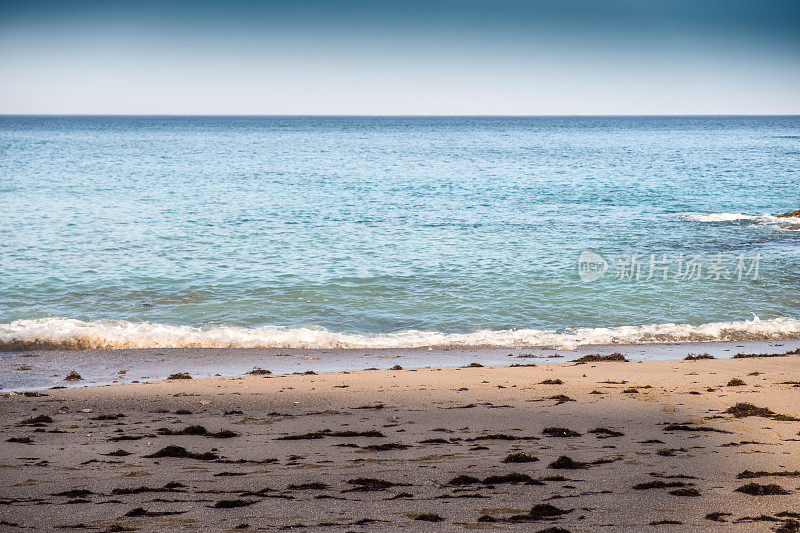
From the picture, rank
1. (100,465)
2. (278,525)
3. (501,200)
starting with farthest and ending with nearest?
(501,200) < (100,465) < (278,525)

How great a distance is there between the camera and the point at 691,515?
472 centimetres

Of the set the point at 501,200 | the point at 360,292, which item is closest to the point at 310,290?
the point at 360,292

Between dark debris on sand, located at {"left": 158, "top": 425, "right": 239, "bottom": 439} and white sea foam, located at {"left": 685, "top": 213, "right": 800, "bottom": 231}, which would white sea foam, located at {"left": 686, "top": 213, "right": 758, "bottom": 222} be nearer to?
Result: white sea foam, located at {"left": 685, "top": 213, "right": 800, "bottom": 231}

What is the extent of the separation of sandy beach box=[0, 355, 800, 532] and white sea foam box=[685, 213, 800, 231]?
1802 centimetres

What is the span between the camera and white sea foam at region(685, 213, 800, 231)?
990 inches

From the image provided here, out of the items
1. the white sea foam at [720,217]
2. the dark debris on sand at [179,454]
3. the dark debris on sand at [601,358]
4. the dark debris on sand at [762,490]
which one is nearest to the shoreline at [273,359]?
the dark debris on sand at [601,358]

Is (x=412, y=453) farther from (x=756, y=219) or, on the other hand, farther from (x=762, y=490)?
(x=756, y=219)

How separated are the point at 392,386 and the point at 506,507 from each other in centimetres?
435

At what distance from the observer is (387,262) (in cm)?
1928

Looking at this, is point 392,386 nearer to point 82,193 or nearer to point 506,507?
point 506,507

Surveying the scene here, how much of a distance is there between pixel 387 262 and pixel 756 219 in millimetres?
17148

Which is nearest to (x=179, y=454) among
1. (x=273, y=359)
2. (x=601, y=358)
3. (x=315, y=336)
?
(x=273, y=359)

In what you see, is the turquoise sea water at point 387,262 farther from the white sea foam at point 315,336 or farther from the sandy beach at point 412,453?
the sandy beach at point 412,453

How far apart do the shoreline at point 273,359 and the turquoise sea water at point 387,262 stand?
0.66 meters
